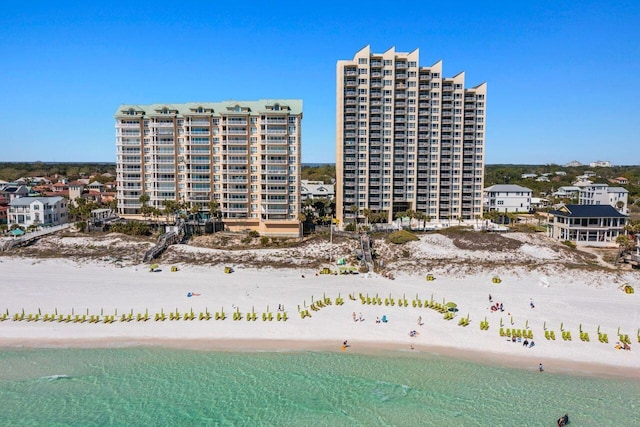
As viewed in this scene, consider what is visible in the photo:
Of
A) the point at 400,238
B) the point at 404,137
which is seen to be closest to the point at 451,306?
the point at 400,238

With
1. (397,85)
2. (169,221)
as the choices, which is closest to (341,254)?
(169,221)

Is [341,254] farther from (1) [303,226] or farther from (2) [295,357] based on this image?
(2) [295,357]

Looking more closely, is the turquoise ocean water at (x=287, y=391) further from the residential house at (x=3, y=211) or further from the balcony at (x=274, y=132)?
the residential house at (x=3, y=211)

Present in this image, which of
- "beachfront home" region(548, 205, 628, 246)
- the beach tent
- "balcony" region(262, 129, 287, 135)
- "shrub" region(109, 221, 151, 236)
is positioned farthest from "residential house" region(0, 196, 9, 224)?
"beachfront home" region(548, 205, 628, 246)

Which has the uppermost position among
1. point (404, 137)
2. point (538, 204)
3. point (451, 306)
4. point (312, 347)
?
point (404, 137)

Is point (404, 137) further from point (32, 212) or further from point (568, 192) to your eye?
point (568, 192)

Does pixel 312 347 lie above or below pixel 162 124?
below

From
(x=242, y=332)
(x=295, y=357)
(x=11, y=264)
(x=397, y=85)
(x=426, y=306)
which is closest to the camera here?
(x=295, y=357)
